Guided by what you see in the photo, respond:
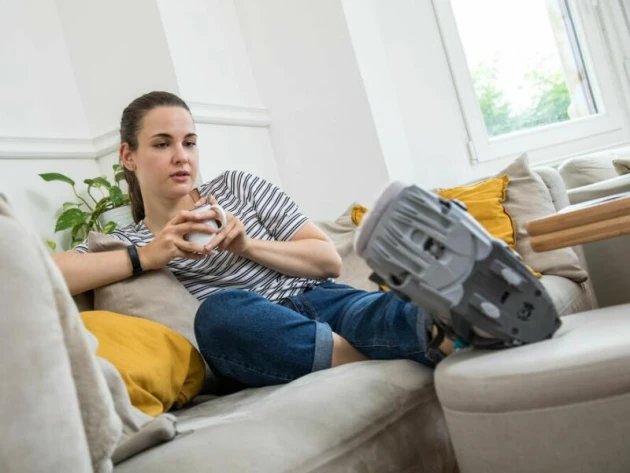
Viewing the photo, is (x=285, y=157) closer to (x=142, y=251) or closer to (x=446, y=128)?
(x=446, y=128)

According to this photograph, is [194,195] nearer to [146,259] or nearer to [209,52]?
[146,259]

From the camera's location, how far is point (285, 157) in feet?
10.0

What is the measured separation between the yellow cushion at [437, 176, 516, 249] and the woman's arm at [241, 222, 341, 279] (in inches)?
20.0

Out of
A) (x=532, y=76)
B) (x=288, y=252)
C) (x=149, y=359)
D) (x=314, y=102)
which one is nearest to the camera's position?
(x=149, y=359)

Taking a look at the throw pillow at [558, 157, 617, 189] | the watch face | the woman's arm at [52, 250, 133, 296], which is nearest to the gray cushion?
the watch face

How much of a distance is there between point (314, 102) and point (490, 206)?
118cm

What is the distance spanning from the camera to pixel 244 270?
1.62 metres

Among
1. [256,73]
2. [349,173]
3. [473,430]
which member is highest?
[256,73]

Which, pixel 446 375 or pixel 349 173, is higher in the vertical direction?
pixel 349 173

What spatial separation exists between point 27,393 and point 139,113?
1170mm

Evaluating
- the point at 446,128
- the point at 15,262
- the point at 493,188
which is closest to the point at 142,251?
the point at 15,262

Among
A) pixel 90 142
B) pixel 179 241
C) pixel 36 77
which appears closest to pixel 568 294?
pixel 179 241

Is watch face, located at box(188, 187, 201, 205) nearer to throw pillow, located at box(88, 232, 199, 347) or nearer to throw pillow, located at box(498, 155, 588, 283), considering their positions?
throw pillow, located at box(88, 232, 199, 347)

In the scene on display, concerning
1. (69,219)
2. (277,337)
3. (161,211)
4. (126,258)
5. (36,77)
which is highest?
(36,77)
